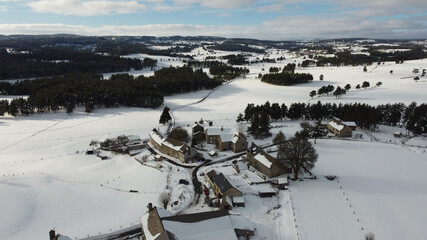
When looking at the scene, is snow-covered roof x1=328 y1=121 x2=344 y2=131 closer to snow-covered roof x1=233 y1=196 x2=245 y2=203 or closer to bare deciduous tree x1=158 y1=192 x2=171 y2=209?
snow-covered roof x1=233 y1=196 x2=245 y2=203

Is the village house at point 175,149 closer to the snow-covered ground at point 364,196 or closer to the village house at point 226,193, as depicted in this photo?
the village house at point 226,193

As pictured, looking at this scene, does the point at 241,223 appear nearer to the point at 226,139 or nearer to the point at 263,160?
the point at 263,160

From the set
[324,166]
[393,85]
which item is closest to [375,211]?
[324,166]

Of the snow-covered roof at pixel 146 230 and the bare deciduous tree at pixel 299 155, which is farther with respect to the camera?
the bare deciduous tree at pixel 299 155

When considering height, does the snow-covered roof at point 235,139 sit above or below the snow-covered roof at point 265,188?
above

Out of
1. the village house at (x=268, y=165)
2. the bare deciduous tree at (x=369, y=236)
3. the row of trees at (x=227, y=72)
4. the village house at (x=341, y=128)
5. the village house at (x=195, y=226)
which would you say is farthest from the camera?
the row of trees at (x=227, y=72)

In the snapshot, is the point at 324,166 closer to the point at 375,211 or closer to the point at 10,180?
the point at 375,211

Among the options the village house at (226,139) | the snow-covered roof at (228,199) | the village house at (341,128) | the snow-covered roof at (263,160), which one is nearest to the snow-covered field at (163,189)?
the snow-covered roof at (228,199)
